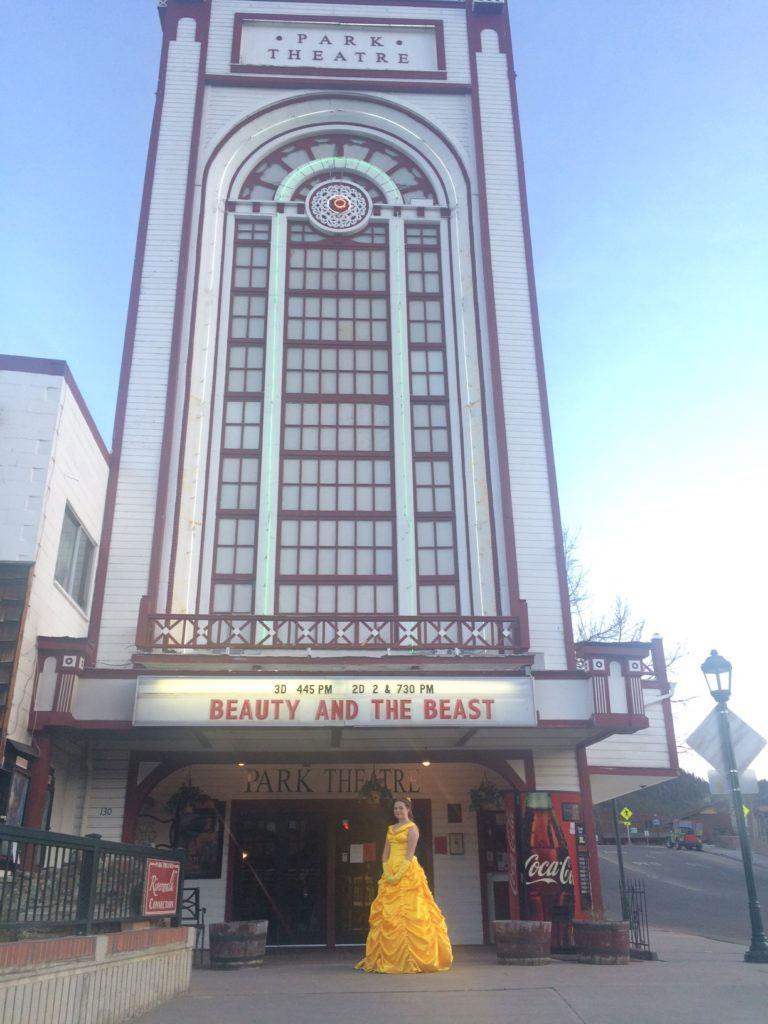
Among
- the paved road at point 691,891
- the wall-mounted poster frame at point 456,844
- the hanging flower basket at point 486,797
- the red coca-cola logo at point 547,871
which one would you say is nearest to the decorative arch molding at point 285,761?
the hanging flower basket at point 486,797

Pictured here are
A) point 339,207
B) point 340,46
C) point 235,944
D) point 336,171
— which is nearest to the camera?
point 235,944

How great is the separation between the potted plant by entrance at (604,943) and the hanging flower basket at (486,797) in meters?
4.26

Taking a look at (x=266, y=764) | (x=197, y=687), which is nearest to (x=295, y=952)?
(x=266, y=764)

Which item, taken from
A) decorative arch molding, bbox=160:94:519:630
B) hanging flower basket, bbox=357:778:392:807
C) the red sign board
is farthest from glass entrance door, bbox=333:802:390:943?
the red sign board

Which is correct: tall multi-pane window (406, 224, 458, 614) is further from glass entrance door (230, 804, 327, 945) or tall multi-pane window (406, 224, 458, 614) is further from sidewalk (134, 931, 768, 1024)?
sidewalk (134, 931, 768, 1024)

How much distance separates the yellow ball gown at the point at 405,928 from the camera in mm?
10547

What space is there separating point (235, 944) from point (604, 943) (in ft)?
16.1

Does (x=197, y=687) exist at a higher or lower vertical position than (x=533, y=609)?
lower

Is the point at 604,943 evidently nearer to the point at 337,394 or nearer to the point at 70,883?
the point at 70,883

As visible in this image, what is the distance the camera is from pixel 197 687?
1417 centimetres

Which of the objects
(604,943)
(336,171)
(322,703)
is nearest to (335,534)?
(322,703)

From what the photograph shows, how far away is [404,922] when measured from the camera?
34.9 ft

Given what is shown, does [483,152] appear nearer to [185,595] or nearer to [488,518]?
[488,518]

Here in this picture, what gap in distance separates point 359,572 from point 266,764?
13.4ft
